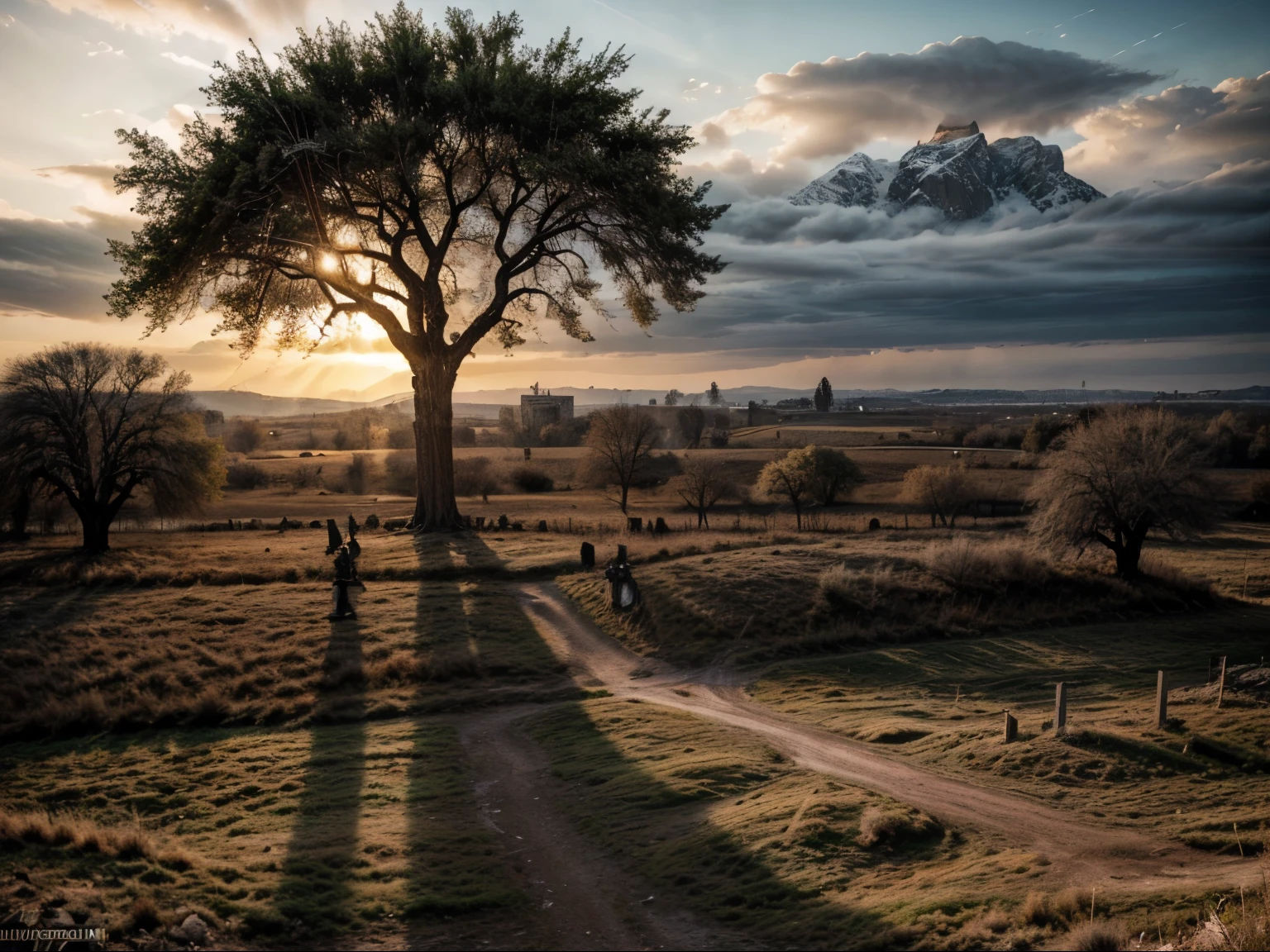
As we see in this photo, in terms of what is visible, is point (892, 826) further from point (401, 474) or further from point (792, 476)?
point (401, 474)

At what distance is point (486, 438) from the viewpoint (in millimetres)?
143875

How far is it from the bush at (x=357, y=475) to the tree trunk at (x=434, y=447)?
45316mm

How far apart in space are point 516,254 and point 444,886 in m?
30.5

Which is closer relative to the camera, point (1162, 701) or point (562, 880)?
point (562, 880)

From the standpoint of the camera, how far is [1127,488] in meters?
34.0

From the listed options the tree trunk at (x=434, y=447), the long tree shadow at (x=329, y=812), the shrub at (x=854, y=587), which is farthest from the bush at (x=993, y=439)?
the long tree shadow at (x=329, y=812)

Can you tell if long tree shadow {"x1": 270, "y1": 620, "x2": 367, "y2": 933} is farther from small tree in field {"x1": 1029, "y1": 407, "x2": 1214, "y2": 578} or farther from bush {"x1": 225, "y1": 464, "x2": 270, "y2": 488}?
bush {"x1": 225, "y1": 464, "x2": 270, "y2": 488}

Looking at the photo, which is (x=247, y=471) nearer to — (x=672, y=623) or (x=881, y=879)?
(x=672, y=623)

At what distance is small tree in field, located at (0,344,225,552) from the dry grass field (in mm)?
3553

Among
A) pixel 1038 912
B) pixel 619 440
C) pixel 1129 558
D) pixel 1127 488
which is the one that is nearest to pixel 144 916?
pixel 1038 912

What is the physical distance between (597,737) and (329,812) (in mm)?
5356

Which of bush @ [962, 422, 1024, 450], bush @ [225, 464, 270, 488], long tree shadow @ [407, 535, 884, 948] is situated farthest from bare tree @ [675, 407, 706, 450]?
long tree shadow @ [407, 535, 884, 948]

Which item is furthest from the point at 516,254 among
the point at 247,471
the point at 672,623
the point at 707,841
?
the point at 247,471

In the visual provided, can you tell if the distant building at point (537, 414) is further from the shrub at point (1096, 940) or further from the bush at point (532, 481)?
the shrub at point (1096, 940)
